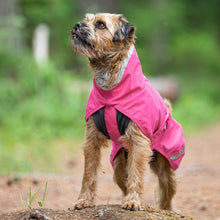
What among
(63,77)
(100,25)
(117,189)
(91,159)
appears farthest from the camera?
(63,77)

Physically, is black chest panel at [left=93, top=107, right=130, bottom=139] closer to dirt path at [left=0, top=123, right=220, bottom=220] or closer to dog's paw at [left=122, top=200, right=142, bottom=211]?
dirt path at [left=0, top=123, right=220, bottom=220]

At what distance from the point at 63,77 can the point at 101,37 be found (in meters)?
7.02

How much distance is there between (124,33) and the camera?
12.8ft

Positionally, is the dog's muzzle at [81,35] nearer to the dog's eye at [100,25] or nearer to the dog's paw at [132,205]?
the dog's eye at [100,25]

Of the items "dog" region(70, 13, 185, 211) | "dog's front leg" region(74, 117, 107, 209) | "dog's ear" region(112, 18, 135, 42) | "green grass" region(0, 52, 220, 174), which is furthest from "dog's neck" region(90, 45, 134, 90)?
"green grass" region(0, 52, 220, 174)

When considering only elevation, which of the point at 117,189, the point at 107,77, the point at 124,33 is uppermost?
the point at 124,33

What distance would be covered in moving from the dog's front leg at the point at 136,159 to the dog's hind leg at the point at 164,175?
2.00 feet

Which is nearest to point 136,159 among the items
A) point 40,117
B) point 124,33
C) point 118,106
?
point 118,106

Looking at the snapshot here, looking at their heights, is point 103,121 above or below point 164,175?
above

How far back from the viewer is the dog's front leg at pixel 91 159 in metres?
4.05

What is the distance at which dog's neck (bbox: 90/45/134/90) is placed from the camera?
152 inches

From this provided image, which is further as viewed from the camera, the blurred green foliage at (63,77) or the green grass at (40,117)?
the blurred green foliage at (63,77)

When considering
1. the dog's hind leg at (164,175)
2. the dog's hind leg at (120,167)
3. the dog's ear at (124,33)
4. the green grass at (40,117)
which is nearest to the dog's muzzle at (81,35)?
the dog's ear at (124,33)

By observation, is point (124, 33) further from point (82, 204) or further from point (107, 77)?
point (82, 204)
